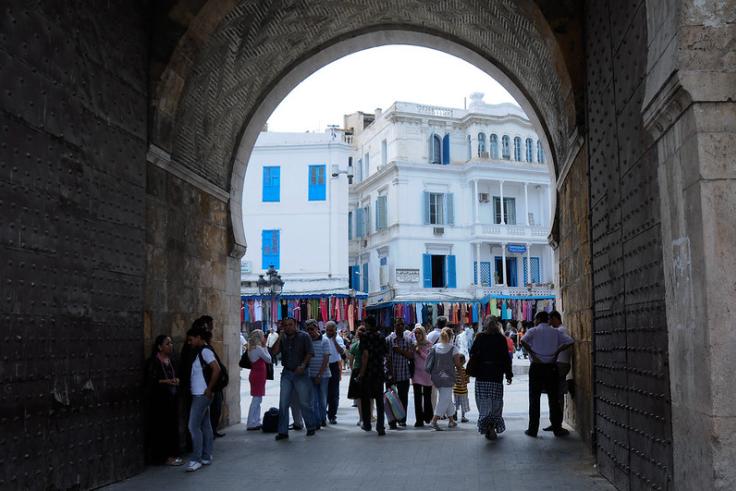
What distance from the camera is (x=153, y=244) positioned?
27.4 feet

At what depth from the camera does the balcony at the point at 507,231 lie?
37312 mm

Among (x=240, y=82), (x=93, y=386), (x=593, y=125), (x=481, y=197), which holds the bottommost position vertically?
(x=93, y=386)

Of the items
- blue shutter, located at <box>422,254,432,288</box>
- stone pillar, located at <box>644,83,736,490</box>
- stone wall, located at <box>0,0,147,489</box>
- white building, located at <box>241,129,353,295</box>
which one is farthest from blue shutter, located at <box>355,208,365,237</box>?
stone pillar, located at <box>644,83,736,490</box>

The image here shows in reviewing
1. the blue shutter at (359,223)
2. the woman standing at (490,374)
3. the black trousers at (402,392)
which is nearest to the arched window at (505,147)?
the blue shutter at (359,223)

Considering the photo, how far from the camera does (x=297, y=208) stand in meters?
33.5

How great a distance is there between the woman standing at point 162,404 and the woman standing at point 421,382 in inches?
162

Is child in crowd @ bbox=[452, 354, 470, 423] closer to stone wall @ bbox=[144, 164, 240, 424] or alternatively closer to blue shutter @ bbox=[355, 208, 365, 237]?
stone wall @ bbox=[144, 164, 240, 424]

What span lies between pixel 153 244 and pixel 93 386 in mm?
2005

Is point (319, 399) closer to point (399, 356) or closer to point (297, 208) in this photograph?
point (399, 356)

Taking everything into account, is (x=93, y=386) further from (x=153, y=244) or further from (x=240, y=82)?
(x=240, y=82)

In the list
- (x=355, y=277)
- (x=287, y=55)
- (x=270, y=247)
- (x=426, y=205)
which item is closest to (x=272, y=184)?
(x=270, y=247)

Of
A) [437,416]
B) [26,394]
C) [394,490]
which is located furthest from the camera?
[437,416]

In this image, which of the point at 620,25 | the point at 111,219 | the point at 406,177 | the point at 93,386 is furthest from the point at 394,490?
the point at 406,177

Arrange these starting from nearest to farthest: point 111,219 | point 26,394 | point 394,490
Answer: point 26,394 < point 394,490 < point 111,219
